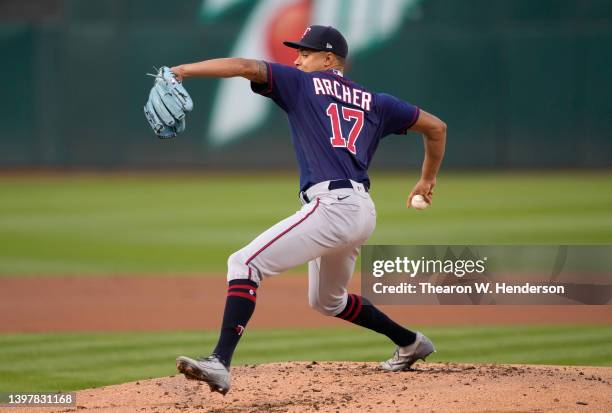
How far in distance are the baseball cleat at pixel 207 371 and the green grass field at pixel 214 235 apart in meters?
1.54

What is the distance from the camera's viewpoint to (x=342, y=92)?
15.2 ft

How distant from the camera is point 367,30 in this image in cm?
1959

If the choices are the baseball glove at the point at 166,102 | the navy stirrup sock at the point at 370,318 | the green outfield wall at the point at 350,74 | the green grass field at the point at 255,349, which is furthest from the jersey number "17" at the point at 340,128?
the green outfield wall at the point at 350,74

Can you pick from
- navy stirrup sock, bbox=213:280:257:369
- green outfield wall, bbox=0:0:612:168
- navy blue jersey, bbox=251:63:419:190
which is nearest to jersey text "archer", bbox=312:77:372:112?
navy blue jersey, bbox=251:63:419:190

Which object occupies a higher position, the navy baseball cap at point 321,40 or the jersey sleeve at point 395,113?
the navy baseball cap at point 321,40

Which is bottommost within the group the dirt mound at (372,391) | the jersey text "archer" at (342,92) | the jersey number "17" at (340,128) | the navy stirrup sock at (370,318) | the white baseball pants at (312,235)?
the dirt mound at (372,391)

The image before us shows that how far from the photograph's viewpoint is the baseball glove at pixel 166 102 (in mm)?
4297

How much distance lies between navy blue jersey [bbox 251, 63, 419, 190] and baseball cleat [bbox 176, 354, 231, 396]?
3.09 feet

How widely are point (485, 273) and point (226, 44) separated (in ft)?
46.7

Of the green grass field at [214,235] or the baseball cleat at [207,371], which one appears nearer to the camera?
the baseball cleat at [207,371]

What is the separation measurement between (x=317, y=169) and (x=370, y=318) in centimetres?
104

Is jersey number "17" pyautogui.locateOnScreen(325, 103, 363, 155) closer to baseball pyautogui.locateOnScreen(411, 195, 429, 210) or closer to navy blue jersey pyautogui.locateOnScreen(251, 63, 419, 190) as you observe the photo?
navy blue jersey pyautogui.locateOnScreen(251, 63, 419, 190)

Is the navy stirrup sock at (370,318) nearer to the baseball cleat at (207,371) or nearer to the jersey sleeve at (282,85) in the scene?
the baseball cleat at (207,371)

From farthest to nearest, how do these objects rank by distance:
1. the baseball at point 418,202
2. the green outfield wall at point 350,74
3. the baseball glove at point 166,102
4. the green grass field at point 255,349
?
the green outfield wall at point 350,74 → the green grass field at point 255,349 → the baseball at point 418,202 → the baseball glove at point 166,102
